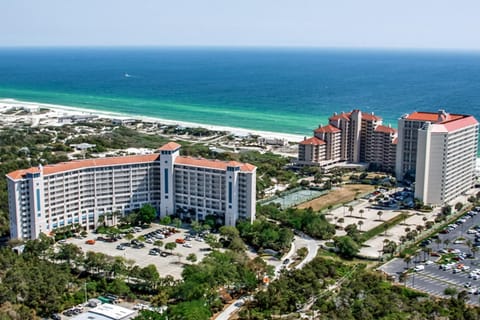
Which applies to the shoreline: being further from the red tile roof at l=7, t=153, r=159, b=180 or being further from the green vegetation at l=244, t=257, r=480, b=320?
the green vegetation at l=244, t=257, r=480, b=320

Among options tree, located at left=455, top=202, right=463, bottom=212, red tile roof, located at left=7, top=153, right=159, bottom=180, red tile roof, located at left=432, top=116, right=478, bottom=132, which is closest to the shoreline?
red tile roof, located at left=432, top=116, right=478, bottom=132

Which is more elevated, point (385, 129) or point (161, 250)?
point (385, 129)

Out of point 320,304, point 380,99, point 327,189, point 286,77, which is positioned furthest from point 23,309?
point 286,77

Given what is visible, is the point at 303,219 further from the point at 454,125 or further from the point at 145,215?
the point at 454,125

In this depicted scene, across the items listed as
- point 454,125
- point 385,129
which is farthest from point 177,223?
point 385,129

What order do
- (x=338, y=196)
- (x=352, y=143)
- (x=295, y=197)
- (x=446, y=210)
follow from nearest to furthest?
(x=446, y=210) → (x=295, y=197) → (x=338, y=196) → (x=352, y=143)

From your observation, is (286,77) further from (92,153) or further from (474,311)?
(474,311)

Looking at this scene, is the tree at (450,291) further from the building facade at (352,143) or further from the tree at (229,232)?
the building facade at (352,143)
